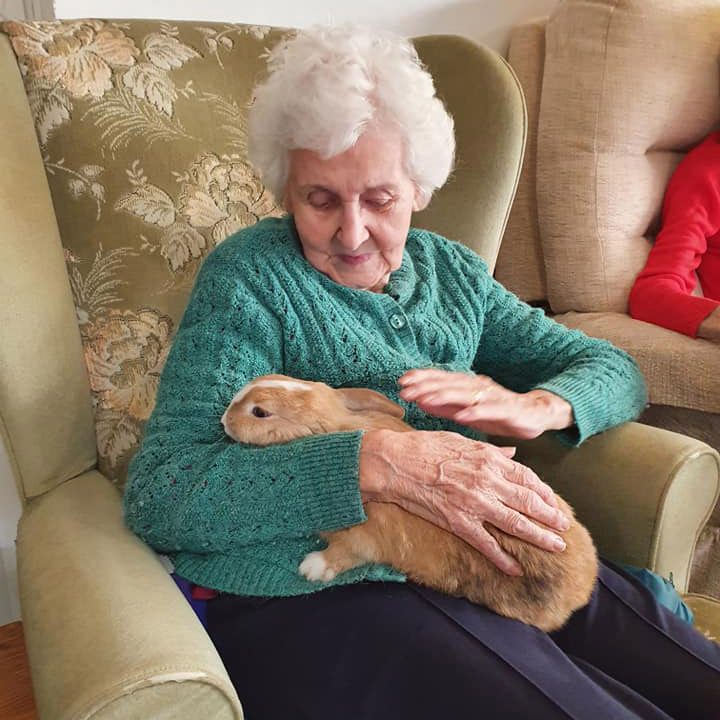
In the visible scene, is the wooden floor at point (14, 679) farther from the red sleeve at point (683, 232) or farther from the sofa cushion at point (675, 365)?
the red sleeve at point (683, 232)

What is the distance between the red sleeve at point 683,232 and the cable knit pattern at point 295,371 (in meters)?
0.56

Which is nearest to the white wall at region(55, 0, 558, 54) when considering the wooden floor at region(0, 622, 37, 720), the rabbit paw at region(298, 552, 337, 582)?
the rabbit paw at region(298, 552, 337, 582)

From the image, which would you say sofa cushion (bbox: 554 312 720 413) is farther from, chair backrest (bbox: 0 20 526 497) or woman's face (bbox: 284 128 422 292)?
chair backrest (bbox: 0 20 526 497)

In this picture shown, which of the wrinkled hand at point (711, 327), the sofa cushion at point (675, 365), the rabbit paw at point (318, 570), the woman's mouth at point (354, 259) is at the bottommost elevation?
Answer: the sofa cushion at point (675, 365)

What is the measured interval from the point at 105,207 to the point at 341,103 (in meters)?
0.49

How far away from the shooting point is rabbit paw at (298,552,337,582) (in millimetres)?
988

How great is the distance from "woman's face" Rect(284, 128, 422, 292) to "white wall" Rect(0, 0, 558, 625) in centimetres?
58

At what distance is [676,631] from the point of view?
1081 millimetres

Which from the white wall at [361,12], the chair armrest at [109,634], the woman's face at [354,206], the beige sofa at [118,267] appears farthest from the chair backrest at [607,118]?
the chair armrest at [109,634]

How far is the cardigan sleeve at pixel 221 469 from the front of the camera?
0.97m

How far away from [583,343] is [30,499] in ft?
3.34

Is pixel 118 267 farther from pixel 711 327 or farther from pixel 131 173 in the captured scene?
pixel 711 327

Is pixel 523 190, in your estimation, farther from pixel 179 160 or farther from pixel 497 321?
pixel 179 160

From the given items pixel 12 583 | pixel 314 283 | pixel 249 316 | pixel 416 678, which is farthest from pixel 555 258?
pixel 12 583
